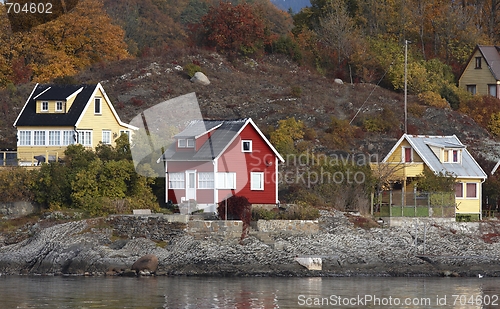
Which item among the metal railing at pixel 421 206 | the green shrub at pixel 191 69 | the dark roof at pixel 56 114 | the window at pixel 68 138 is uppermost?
the green shrub at pixel 191 69

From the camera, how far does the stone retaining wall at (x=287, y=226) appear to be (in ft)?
153

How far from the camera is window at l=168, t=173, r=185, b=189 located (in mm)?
50562

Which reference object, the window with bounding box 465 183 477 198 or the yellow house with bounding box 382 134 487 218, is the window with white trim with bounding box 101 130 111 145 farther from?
the window with bounding box 465 183 477 198

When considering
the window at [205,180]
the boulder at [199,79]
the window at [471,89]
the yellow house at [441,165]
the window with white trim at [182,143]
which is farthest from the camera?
the window at [471,89]

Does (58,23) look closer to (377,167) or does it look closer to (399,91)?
(399,91)

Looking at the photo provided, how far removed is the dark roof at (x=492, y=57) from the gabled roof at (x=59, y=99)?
33862 mm

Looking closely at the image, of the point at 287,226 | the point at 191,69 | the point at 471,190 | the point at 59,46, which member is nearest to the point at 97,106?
the point at 287,226

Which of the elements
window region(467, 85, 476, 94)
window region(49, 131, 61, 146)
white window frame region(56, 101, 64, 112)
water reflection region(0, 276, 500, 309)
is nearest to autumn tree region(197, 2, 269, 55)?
window region(467, 85, 476, 94)

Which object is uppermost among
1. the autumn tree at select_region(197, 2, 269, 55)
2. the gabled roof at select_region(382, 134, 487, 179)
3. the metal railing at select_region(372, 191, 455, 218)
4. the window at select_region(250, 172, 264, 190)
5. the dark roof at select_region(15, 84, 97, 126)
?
the autumn tree at select_region(197, 2, 269, 55)

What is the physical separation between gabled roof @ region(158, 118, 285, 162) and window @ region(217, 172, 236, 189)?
1.10 m

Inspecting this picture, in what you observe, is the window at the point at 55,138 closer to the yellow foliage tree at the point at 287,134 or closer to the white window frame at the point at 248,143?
the white window frame at the point at 248,143

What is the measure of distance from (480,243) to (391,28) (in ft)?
140

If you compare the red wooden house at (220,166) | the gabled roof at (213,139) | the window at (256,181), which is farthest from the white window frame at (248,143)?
the window at (256,181)

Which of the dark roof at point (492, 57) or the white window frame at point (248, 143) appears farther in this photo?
the dark roof at point (492, 57)
